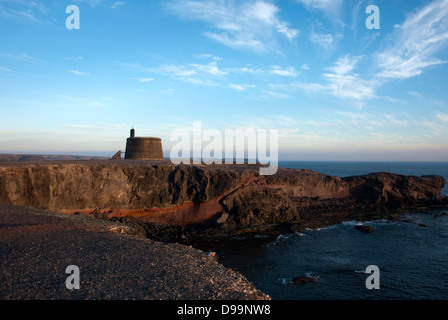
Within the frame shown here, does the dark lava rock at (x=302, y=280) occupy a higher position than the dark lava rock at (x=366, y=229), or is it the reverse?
the dark lava rock at (x=366, y=229)

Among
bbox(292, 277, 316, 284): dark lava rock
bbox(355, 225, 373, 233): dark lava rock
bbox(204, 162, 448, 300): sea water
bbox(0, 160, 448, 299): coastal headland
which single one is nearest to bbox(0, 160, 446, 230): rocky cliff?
bbox(0, 160, 448, 299): coastal headland

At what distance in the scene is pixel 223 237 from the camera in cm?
2559

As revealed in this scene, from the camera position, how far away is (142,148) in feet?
130

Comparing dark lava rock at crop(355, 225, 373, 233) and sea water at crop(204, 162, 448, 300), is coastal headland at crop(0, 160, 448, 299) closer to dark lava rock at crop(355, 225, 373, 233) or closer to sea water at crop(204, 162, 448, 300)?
dark lava rock at crop(355, 225, 373, 233)

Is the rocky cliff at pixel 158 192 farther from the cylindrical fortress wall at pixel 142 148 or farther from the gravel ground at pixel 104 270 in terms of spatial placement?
the gravel ground at pixel 104 270

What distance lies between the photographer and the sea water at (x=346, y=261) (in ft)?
50.6

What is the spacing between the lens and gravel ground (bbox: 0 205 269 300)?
777 cm

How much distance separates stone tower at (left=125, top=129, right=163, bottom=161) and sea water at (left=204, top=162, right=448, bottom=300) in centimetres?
1956

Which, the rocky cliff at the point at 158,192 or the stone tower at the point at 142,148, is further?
the stone tower at the point at 142,148

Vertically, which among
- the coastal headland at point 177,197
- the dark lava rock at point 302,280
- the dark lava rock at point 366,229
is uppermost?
the coastal headland at point 177,197

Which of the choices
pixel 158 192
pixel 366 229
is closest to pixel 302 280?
pixel 366 229

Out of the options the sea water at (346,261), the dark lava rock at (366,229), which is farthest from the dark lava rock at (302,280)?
the dark lava rock at (366,229)

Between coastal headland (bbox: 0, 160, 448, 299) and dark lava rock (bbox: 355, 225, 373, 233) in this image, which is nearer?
coastal headland (bbox: 0, 160, 448, 299)

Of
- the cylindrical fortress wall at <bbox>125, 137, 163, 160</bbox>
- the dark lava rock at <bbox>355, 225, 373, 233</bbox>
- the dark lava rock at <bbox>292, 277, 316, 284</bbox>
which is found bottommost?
the dark lava rock at <bbox>292, 277, 316, 284</bbox>
